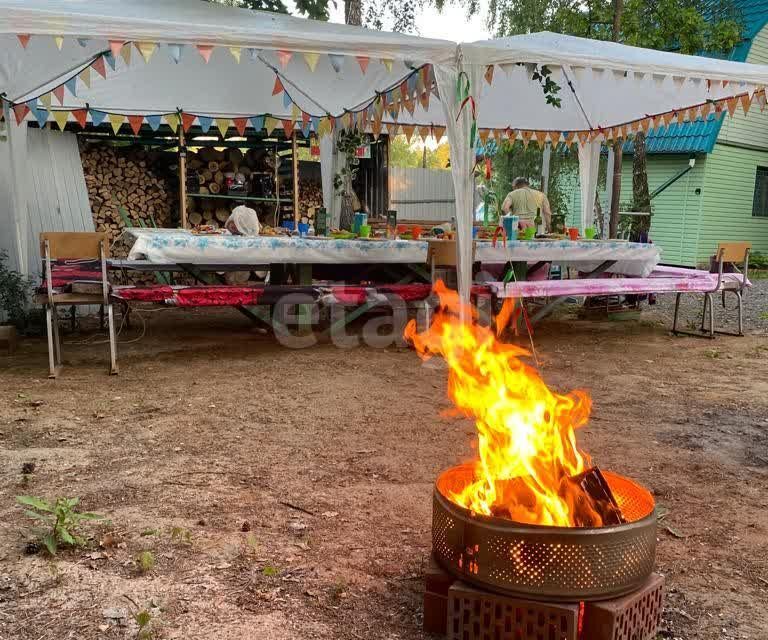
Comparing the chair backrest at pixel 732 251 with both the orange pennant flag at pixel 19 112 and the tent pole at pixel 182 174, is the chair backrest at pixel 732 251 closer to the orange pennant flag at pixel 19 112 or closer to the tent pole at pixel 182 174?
the tent pole at pixel 182 174

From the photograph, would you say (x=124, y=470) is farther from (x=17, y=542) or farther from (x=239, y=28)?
(x=239, y=28)

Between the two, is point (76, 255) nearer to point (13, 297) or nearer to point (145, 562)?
point (13, 297)

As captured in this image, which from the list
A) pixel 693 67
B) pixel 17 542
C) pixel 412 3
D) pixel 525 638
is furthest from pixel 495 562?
pixel 412 3

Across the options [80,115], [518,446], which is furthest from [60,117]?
[518,446]

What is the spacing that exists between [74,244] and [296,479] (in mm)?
3319

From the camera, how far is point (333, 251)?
655cm

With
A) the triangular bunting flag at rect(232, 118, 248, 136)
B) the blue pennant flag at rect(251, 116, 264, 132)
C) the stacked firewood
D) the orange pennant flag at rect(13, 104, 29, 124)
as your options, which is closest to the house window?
the blue pennant flag at rect(251, 116, 264, 132)

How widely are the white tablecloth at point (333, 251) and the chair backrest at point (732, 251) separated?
26.9 inches

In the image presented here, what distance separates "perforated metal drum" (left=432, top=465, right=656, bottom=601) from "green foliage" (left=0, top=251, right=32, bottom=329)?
6959 millimetres

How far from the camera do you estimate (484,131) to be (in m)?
10.5

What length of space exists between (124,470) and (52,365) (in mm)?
2420

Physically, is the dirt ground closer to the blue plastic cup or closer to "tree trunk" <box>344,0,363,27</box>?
the blue plastic cup

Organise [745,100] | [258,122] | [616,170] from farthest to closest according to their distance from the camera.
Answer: [616,170] < [258,122] < [745,100]

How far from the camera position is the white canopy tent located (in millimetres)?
5152
